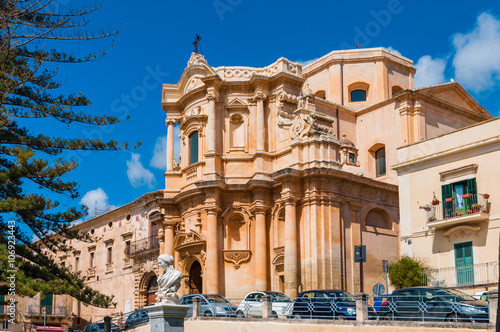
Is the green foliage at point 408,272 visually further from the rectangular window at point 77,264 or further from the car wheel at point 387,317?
the rectangular window at point 77,264

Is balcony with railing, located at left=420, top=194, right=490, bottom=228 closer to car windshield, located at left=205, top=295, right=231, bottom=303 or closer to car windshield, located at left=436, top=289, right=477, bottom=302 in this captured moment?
car windshield, located at left=436, top=289, right=477, bottom=302

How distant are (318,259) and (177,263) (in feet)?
27.9

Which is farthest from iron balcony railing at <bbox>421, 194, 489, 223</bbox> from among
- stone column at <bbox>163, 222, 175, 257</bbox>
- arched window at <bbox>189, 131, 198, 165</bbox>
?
stone column at <bbox>163, 222, 175, 257</bbox>

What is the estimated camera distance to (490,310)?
17062 millimetres

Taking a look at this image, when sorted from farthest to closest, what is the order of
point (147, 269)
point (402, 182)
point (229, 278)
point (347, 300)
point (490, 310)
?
point (147, 269)
point (229, 278)
point (402, 182)
point (347, 300)
point (490, 310)

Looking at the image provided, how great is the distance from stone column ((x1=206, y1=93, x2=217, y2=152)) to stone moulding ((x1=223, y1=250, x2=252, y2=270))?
5.49 m

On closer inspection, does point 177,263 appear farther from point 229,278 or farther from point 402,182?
point 402,182

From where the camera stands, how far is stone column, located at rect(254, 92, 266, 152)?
120 feet

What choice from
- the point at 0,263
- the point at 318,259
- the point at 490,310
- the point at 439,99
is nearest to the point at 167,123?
the point at 318,259

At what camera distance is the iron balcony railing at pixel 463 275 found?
979 inches

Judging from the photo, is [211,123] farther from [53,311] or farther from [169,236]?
[53,311]

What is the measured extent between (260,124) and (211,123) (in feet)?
8.54

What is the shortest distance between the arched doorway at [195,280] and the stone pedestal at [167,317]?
21836 mm

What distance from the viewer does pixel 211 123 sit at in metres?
36.8
